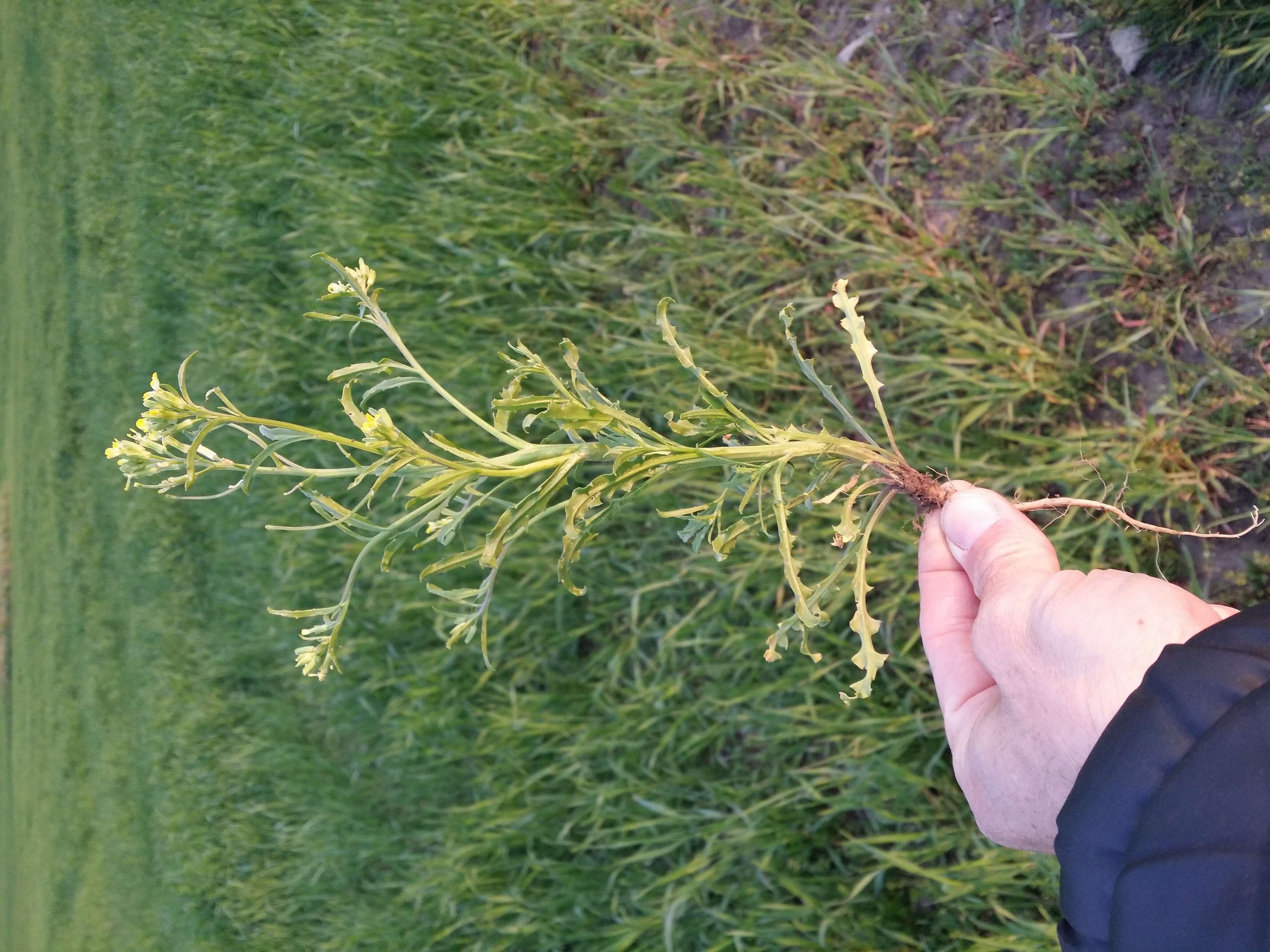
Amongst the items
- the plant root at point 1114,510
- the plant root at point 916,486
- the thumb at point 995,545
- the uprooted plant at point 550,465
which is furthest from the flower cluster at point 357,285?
the plant root at point 1114,510

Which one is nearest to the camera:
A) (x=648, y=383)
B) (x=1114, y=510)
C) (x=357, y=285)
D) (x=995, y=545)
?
(x=357, y=285)

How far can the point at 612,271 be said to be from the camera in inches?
131

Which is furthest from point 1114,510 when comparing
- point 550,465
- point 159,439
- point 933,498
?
point 159,439

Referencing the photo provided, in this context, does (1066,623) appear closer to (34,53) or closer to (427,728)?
(427,728)

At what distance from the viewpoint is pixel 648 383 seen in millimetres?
3121

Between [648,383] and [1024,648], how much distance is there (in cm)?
177

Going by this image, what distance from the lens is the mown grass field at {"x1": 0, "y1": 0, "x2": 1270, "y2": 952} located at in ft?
8.00

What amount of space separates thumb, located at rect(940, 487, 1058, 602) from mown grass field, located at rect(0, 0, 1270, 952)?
52cm

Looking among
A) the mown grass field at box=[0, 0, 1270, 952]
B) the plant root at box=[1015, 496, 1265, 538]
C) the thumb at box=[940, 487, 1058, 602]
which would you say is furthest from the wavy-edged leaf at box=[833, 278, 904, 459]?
the mown grass field at box=[0, 0, 1270, 952]

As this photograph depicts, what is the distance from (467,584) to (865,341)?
1.89 metres

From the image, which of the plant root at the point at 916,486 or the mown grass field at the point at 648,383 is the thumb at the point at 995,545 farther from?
the mown grass field at the point at 648,383

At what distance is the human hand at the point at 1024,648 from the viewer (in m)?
1.42

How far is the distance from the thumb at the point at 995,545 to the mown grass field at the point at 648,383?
0.52 meters

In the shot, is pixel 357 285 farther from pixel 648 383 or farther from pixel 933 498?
pixel 648 383
